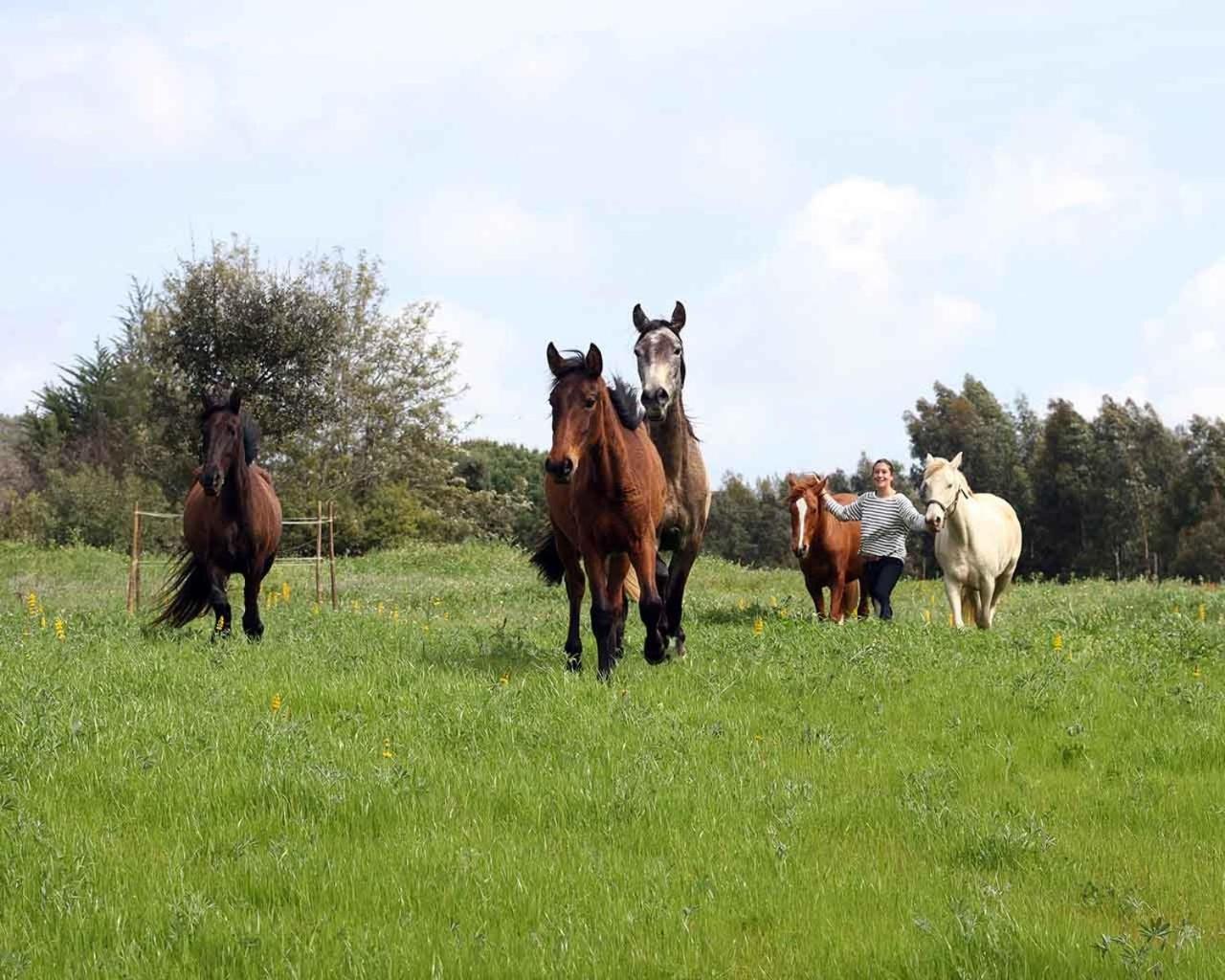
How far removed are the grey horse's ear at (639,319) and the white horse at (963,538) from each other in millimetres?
4145

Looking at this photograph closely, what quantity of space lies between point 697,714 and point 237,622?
408 inches

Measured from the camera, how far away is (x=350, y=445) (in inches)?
1849

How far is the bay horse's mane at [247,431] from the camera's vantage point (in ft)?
42.2

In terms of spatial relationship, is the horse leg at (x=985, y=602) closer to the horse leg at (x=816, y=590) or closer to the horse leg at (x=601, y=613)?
the horse leg at (x=816, y=590)

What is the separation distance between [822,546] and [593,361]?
7.31 m

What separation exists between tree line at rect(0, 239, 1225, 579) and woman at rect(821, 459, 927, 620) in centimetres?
2267

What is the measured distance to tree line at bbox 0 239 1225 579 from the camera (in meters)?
41.7

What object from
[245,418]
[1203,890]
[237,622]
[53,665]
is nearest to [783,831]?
[1203,890]

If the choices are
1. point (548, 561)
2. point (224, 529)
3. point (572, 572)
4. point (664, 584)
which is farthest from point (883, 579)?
point (224, 529)

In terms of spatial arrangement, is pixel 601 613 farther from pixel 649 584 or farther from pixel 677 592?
pixel 677 592

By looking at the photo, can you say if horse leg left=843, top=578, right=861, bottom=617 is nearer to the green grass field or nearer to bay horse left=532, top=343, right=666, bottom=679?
the green grass field

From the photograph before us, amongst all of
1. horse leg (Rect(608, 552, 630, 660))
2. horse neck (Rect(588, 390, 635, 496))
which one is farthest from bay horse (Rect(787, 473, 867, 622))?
horse neck (Rect(588, 390, 635, 496))

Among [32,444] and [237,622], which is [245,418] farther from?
[32,444]

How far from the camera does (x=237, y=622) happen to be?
16625mm
